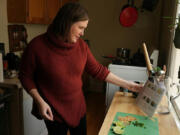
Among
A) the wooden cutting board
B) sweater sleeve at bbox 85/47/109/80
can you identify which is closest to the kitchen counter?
the wooden cutting board

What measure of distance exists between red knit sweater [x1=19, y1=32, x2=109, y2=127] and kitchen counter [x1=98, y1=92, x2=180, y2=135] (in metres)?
0.25

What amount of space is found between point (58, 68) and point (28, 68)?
18 cm

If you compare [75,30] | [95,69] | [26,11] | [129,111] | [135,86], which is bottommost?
[129,111]

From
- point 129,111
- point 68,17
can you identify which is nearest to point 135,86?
point 129,111

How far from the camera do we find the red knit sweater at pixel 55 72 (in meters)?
1.17

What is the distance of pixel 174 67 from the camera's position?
6.02ft

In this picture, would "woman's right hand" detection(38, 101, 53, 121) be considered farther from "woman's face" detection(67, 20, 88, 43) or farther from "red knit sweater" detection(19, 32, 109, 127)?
"woman's face" detection(67, 20, 88, 43)

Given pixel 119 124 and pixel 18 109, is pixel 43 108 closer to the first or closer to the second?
pixel 119 124

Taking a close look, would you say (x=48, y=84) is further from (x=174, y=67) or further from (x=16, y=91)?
(x=174, y=67)

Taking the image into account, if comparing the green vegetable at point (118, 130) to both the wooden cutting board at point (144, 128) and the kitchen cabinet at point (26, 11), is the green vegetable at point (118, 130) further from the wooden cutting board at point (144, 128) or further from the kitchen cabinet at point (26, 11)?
the kitchen cabinet at point (26, 11)

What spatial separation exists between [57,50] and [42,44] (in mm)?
97

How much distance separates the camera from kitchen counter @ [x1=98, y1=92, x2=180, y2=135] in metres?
1.11

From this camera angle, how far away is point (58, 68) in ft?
3.91

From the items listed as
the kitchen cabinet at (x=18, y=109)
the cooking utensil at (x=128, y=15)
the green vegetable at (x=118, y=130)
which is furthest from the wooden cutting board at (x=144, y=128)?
the cooking utensil at (x=128, y=15)
